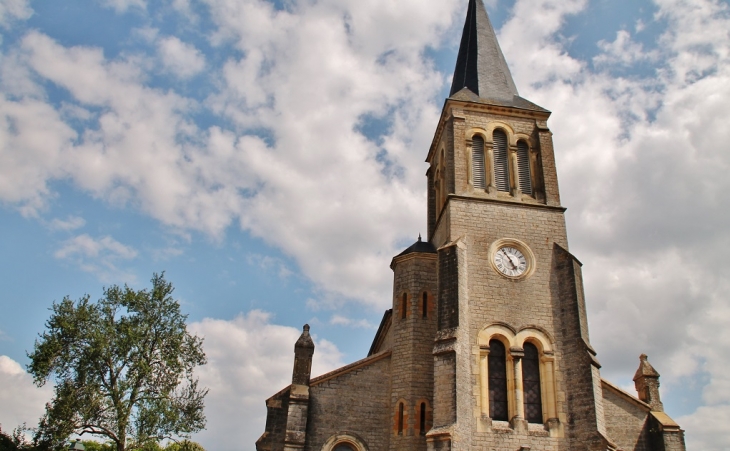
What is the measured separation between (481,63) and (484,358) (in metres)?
14.3

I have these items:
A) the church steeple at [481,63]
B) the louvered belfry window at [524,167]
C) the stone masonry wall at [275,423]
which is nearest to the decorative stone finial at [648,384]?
the louvered belfry window at [524,167]

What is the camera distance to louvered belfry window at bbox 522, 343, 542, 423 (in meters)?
16.1

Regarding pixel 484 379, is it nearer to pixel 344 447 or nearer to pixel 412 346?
pixel 412 346

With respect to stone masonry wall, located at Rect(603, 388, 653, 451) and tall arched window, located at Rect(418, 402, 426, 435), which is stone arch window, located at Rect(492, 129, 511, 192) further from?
tall arched window, located at Rect(418, 402, 426, 435)

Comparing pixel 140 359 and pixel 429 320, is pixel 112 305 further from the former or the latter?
pixel 429 320

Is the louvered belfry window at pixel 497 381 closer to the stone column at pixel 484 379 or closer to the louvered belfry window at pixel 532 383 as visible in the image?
the stone column at pixel 484 379

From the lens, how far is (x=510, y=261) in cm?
1842

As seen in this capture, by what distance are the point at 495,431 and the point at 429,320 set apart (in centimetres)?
448

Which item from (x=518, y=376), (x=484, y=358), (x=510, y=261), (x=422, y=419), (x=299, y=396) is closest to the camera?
(x=518, y=376)

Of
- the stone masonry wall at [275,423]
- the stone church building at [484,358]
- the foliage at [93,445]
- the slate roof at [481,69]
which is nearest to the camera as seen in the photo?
the stone church building at [484,358]

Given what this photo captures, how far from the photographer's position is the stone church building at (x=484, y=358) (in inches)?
608

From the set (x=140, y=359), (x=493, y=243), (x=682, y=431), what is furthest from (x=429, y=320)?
(x=140, y=359)

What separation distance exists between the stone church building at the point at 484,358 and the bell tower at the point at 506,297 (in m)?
0.04

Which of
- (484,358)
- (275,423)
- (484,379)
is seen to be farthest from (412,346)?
(275,423)
